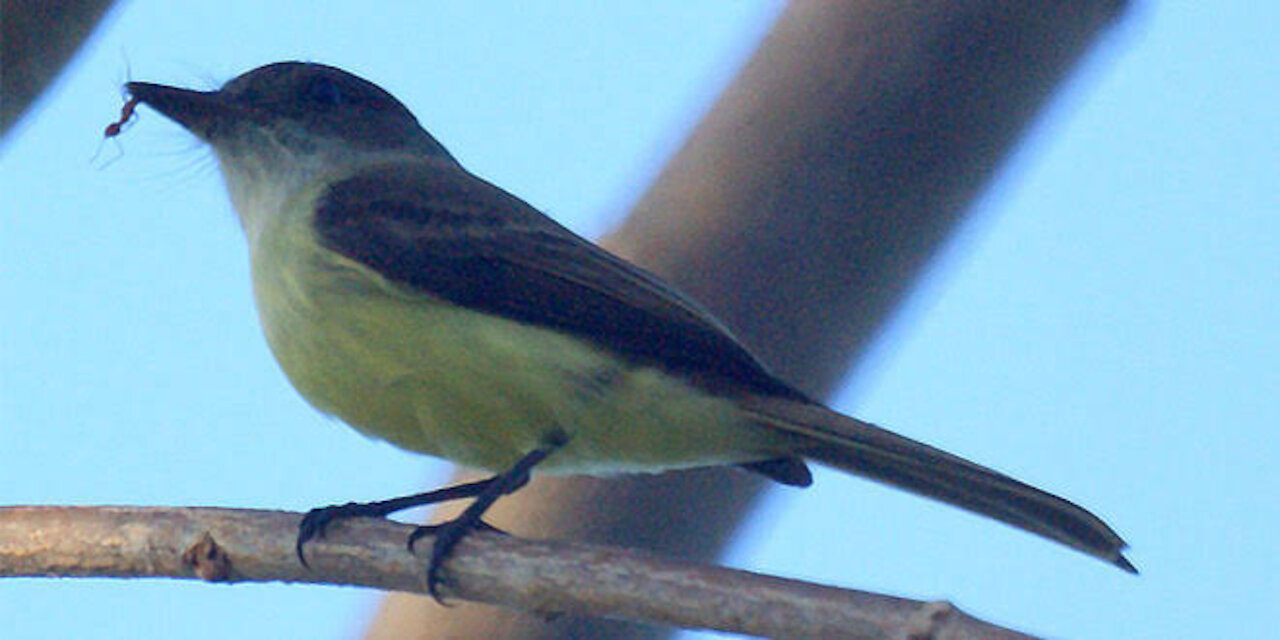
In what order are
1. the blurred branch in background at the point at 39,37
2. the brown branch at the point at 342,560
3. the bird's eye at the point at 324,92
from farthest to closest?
the bird's eye at the point at 324,92, the blurred branch in background at the point at 39,37, the brown branch at the point at 342,560

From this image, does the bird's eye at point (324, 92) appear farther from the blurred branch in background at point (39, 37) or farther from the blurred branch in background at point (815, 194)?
the blurred branch in background at point (39, 37)

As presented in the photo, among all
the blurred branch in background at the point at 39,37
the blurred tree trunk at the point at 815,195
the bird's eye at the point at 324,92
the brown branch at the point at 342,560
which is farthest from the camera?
the bird's eye at the point at 324,92

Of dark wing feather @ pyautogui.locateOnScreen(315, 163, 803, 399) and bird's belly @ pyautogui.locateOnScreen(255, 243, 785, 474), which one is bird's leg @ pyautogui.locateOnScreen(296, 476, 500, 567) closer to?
bird's belly @ pyautogui.locateOnScreen(255, 243, 785, 474)

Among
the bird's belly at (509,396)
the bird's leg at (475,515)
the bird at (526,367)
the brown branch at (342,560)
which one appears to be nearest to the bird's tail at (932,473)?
the bird at (526,367)

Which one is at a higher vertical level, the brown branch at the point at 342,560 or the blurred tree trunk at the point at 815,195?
the blurred tree trunk at the point at 815,195

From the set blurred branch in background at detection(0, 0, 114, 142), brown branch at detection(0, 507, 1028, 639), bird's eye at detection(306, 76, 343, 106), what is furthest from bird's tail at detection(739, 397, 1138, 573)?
bird's eye at detection(306, 76, 343, 106)

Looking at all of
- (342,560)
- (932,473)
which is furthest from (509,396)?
(932,473)
